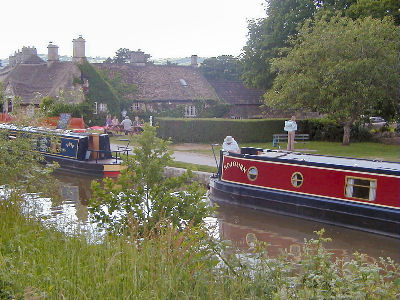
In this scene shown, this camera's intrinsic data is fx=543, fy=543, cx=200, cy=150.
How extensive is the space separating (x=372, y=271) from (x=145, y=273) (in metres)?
1.92

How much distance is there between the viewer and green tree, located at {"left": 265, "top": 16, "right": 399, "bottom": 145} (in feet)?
70.1

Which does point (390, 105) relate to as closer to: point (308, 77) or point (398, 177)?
point (308, 77)

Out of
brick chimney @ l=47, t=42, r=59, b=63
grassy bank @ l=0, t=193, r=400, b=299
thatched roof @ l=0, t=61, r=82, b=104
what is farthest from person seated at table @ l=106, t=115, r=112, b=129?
grassy bank @ l=0, t=193, r=400, b=299

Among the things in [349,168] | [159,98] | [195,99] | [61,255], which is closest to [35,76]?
[159,98]

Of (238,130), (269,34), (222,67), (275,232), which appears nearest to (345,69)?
(238,130)

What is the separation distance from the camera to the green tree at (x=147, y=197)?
21.1 ft

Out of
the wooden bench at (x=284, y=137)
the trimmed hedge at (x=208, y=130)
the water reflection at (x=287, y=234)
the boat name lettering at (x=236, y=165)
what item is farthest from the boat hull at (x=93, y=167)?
the wooden bench at (x=284, y=137)

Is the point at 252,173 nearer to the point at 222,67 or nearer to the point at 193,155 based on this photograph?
the point at 193,155

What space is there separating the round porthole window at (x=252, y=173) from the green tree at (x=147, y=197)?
6243 millimetres

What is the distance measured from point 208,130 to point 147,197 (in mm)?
18336

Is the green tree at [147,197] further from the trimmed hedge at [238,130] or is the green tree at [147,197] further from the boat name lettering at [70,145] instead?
the trimmed hedge at [238,130]

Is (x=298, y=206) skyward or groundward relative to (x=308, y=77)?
groundward

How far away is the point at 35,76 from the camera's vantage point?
35.2 metres

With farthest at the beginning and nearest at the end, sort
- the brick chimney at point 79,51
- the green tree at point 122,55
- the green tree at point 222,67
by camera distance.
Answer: the green tree at point 122,55 → the green tree at point 222,67 → the brick chimney at point 79,51
